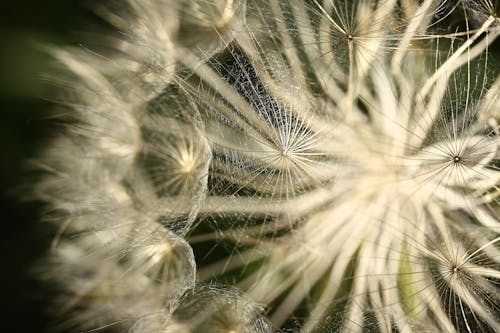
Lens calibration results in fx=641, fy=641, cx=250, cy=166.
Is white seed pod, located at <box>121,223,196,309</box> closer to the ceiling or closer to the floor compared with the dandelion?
closer to the floor

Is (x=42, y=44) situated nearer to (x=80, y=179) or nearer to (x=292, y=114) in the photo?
(x=80, y=179)

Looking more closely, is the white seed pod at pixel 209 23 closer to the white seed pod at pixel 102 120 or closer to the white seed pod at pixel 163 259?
the white seed pod at pixel 102 120

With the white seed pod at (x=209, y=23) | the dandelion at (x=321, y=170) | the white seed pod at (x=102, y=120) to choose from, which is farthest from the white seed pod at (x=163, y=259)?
the white seed pod at (x=209, y=23)

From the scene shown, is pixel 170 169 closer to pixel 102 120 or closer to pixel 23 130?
pixel 102 120

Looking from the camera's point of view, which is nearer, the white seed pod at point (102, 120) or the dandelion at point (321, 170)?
the dandelion at point (321, 170)

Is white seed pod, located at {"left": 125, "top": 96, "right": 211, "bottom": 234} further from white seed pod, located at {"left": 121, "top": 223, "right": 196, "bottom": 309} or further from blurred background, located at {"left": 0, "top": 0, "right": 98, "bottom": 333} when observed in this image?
blurred background, located at {"left": 0, "top": 0, "right": 98, "bottom": 333}

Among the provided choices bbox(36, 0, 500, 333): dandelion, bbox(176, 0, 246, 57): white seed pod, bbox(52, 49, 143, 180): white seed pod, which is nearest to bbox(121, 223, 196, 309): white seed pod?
bbox(36, 0, 500, 333): dandelion
